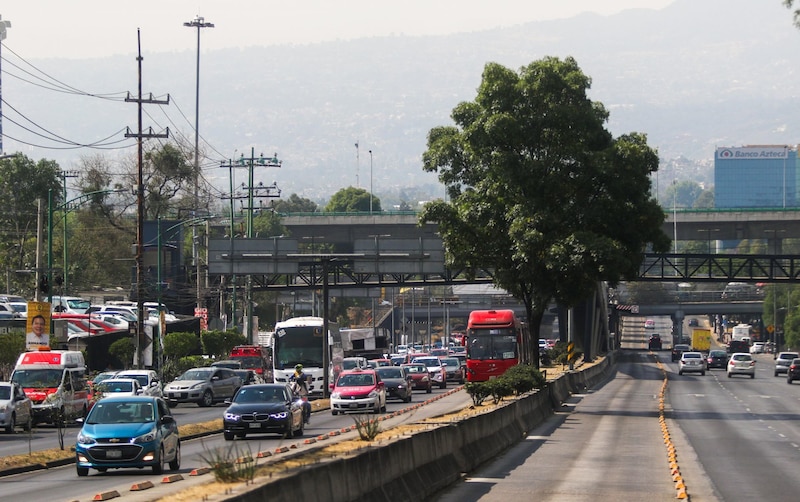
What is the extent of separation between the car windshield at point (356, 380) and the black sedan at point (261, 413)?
1352cm

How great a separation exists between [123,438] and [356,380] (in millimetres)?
24314

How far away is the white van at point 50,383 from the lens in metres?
42.9

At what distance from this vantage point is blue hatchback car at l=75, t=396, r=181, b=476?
2555cm

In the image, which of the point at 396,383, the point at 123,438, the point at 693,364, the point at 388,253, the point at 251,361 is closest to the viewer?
the point at 123,438

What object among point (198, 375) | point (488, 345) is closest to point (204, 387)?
point (198, 375)

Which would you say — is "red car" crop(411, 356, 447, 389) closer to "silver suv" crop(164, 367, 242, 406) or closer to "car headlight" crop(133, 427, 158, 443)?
"silver suv" crop(164, 367, 242, 406)

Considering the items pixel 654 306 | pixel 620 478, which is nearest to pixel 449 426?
pixel 620 478

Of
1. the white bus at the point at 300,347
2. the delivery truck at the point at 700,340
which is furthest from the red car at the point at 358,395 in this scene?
the delivery truck at the point at 700,340

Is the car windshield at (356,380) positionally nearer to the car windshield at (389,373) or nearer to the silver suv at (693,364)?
the car windshield at (389,373)

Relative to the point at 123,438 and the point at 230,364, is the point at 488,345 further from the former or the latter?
the point at 123,438

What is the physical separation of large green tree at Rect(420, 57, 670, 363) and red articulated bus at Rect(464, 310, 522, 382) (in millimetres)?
8504

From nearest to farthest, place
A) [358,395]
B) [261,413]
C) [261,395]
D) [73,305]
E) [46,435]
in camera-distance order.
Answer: [261,413] → [261,395] → [46,435] → [358,395] → [73,305]

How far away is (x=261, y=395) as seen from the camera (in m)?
35.5

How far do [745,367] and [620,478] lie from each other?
65824mm
